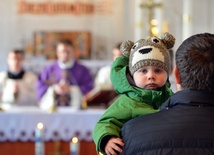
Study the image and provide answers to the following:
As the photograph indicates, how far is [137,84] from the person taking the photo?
201 centimetres

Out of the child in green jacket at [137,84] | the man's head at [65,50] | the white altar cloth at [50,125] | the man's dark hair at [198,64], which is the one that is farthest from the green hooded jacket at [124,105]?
the man's head at [65,50]

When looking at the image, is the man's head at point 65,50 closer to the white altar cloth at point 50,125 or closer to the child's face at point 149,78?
the white altar cloth at point 50,125

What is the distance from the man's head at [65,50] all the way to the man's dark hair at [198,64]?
4.05 meters

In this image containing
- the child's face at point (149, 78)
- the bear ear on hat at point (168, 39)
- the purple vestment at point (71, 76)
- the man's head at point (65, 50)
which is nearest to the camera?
the child's face at point (149, 78)

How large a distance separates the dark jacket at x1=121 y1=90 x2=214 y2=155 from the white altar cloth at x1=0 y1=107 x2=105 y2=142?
3.16m

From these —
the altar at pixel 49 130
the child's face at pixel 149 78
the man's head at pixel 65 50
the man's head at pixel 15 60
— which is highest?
the child's face at pixel 149 78

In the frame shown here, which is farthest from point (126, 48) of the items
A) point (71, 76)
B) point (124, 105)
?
point (71, 76)

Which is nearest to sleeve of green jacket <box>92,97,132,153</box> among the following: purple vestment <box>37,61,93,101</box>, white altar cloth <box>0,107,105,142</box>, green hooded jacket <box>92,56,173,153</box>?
green hooded jacket <box>92,56,173,153</box>

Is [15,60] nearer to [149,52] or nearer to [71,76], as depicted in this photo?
[71,76]

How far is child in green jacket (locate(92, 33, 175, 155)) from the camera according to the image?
74.4 inches

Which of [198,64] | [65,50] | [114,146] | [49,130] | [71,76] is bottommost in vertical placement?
[49,130]

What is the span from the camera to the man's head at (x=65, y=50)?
569 centimetres

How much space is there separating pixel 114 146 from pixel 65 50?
4117mm

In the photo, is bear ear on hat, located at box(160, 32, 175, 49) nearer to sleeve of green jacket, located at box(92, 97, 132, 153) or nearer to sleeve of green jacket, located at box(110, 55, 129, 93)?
sleeve of green jacket, located at box(110, 55, 129, 93)
